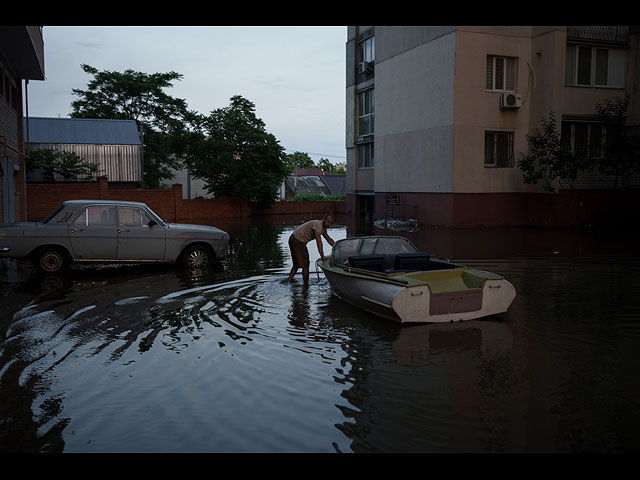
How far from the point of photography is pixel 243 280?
39.4 ft

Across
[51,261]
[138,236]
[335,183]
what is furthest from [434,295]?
[335,183]

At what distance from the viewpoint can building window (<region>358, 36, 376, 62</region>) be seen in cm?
3372

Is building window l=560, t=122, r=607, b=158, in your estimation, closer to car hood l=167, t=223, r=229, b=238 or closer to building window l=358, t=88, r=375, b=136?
building window l=358, t=88, r=375, b=136

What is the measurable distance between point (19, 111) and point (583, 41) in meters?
23.5

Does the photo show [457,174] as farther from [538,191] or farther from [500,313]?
[500,313]

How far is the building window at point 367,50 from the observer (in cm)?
3372

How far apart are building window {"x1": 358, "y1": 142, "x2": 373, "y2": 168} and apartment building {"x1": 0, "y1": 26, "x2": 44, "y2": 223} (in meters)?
18.4

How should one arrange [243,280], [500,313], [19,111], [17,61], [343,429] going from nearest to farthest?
1. [343,429]
2. [500,313]
3. [243,280]
4. [17,61]
5. [19,111]

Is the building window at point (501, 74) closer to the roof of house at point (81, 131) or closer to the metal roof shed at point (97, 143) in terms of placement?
the metal roof shed at point (97, 143)

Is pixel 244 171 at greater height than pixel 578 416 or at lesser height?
greater

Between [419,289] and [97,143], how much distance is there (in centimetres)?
3399

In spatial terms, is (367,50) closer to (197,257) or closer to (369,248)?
(197,257)

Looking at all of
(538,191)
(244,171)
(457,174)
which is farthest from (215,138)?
(538,191)

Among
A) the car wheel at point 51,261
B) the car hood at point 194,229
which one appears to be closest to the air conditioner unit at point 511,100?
the car hood at point 194,229
